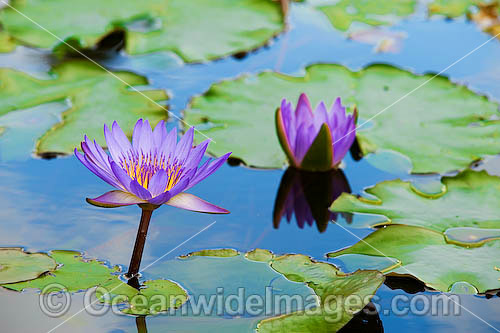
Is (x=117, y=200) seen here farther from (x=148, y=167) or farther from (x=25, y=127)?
(x=25, y=127)

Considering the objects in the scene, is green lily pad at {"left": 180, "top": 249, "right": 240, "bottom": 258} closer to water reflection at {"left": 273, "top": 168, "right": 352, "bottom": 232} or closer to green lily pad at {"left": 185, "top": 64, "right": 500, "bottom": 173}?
water reflection at {"left": 273, "top": 168, "right": 352, "bottom": 232}

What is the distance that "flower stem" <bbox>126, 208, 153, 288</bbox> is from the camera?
5.86ft

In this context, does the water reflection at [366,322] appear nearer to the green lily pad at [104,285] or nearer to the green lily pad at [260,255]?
the green lily pad at [260,255]

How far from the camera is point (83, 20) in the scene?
359 centimetres

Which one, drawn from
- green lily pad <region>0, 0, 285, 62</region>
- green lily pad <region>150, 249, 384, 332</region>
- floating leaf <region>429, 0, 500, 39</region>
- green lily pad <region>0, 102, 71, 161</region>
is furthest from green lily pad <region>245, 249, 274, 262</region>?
floating leaf <region>429, 0, 500, 39</region>

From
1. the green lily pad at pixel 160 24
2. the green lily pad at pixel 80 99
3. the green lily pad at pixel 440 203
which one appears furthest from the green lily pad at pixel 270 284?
the green lily pad at pixel 160 24

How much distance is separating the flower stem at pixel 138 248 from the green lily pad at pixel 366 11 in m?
2.48

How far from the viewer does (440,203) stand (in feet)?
7.64

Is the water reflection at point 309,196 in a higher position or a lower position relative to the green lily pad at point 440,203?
lower

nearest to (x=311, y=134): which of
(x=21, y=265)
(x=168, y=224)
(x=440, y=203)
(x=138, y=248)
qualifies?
(x=440, y=203)

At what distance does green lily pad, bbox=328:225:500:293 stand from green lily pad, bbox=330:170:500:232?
0.11m

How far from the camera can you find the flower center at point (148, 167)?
1.81m

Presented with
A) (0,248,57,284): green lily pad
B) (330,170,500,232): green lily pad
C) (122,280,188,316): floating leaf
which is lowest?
(330,170,500,232): green lily pad

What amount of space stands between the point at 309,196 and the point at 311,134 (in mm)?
247
